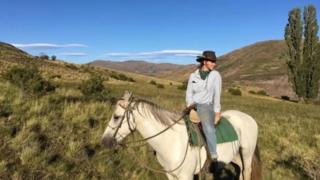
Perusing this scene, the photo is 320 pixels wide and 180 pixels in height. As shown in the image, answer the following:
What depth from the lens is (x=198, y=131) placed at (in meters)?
7.06

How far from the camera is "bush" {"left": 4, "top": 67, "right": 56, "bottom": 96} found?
17656mm

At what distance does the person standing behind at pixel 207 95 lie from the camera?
23.1ft

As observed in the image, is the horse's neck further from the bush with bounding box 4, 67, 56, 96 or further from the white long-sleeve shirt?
the bush with bounding box 4, 67, 56, 96

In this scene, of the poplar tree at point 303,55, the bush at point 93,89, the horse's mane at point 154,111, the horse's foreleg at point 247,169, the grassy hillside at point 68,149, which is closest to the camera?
the horse's mane at point 154,111

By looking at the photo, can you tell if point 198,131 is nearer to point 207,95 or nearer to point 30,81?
point 207,95

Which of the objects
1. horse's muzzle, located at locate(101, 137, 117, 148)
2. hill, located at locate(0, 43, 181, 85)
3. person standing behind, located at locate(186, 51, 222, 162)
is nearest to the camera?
horse's muzzle, located at locate(101, 137, 117, 148)

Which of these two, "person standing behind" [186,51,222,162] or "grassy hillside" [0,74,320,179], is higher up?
"person standing behind" [186,51,222,162]

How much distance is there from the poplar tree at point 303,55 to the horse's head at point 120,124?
50569 mm

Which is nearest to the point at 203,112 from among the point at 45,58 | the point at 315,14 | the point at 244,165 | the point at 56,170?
the point at 244,165

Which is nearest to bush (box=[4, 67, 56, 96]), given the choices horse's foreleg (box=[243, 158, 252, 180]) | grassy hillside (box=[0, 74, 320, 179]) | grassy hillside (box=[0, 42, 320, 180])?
grassy hillside (box=[0, 74, 320, 179])

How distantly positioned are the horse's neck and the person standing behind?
454 millimetres

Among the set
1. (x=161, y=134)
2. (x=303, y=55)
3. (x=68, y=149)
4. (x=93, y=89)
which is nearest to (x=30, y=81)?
(x=93, y=89)

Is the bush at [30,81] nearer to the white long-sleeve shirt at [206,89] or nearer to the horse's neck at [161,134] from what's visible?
the horse's neck at [161,134]

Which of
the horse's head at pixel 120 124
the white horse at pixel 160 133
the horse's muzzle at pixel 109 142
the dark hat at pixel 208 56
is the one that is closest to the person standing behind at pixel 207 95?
the dark hat at pixel 208 56
